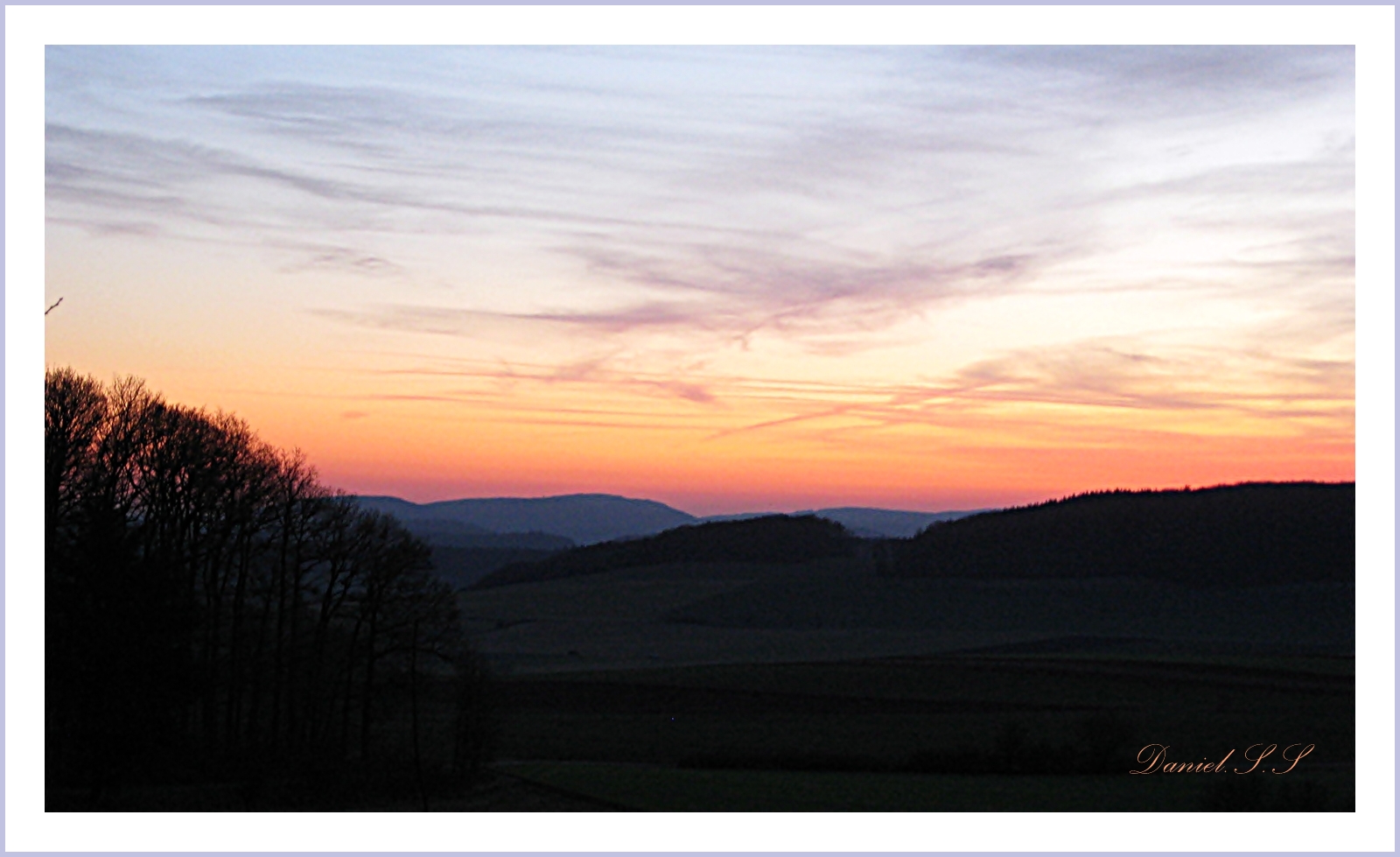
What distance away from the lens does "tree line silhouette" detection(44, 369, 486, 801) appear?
80.1ft

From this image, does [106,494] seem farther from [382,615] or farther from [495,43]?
[495,43]

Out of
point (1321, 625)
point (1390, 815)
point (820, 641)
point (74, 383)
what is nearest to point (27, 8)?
point (74, 383)

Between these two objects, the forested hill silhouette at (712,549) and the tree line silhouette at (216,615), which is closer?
the tree line silhouette at (216,615)

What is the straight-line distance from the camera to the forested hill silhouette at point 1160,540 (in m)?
87.6

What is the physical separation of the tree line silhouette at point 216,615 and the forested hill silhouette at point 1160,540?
54.9m

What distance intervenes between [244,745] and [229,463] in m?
10.8

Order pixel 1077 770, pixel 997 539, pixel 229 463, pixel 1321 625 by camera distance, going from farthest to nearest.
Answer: pixel 997 539 → pixel 1321 625 → pixel 229 463 → pixel 1077 770

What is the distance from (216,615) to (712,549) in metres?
116

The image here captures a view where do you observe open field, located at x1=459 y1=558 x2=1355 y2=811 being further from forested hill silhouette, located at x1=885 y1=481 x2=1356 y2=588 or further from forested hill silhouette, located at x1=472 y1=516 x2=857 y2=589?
forested hill silhouette, located at x1=472 y1=516 x2=857 y2=589

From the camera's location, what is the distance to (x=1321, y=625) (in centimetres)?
7950

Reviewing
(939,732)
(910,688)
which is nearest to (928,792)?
(939,732)
